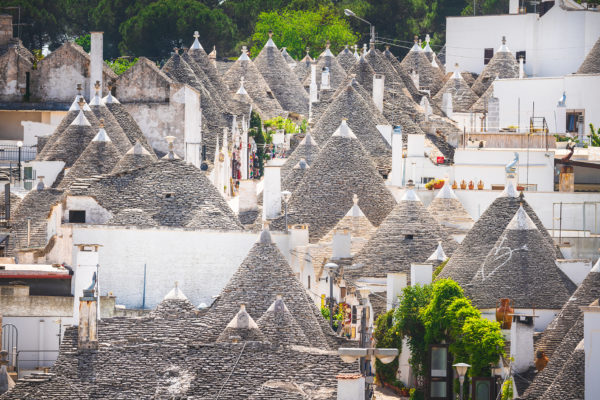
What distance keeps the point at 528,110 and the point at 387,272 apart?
2317cm

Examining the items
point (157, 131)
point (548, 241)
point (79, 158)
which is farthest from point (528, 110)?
point (548, 241)

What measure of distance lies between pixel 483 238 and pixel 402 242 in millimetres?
4473

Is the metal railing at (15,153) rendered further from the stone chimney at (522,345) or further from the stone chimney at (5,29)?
the stone chimney at (522,345)

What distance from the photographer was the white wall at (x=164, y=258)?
5547cm

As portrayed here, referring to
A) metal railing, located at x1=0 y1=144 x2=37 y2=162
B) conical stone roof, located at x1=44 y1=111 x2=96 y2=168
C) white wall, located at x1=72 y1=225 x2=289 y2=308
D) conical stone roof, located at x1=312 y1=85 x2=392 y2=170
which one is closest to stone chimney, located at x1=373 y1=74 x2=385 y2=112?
conical stone roof, located at x1=312 y1=85 x2=392 y2=170

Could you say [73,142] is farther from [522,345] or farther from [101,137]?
[522,345]

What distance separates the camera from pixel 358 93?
248 ft

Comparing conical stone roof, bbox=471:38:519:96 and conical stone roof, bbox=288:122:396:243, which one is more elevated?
conical stone roof, bbox=471:38:519:96

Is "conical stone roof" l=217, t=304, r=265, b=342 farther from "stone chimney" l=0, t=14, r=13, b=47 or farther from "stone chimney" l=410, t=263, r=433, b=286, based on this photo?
"stone chimney" l=0, t=14, r=13, b=47

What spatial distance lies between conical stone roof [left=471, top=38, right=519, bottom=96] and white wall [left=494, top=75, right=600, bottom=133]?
822 centimetres

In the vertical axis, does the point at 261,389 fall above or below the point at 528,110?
below

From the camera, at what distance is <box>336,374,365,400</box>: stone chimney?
3731 centimetres

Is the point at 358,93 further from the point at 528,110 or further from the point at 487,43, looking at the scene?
the point at 487,43

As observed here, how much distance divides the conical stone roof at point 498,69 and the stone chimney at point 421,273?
118ft
